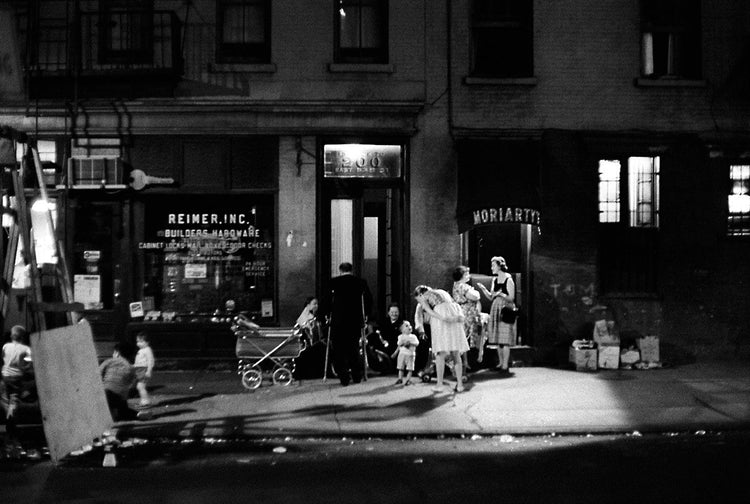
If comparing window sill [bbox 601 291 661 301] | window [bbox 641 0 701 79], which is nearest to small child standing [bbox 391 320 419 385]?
window sill [bbox 601 291 661 301]

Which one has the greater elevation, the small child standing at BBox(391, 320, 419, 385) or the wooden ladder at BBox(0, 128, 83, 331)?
the wooden ladder at BBox(0, 128, 83, 331)

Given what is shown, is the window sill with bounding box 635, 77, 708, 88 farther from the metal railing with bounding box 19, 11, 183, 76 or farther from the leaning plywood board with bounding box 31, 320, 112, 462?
the leaning plywood board with bounding box 31, 320, 112, 462

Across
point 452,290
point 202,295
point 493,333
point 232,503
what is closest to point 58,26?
point 202,295

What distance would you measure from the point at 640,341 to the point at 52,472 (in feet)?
33.1

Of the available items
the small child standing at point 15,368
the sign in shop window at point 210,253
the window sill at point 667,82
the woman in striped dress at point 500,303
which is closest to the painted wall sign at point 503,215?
the woman in striped dress at point 500,303

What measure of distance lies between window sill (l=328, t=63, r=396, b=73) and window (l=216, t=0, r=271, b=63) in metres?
1.22

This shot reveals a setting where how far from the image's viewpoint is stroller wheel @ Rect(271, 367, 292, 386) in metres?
12.4

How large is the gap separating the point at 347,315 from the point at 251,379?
1737mm

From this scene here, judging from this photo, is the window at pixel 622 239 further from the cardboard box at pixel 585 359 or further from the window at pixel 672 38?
the window at pixel 672 38

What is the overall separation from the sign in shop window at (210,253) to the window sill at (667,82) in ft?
23.2

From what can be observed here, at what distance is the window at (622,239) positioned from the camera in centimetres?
1469

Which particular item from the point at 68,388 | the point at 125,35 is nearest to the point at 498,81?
the point at 125,35

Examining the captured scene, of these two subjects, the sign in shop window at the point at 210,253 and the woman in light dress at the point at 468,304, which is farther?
the sign in shop window at the point at 210,253

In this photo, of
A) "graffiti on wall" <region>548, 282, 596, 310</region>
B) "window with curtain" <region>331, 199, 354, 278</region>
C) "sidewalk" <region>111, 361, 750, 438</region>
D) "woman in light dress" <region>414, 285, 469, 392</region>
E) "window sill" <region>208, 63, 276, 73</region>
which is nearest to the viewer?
"sidewalk" <region>111, 361, 750, 438</region>
